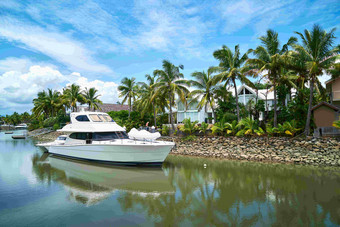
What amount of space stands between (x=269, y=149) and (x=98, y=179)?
12764 mm

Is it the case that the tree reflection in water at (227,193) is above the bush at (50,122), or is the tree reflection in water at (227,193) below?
below

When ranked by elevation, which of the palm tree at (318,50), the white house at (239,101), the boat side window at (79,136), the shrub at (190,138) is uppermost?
the palm tree at (318,50)

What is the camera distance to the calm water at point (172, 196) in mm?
7277

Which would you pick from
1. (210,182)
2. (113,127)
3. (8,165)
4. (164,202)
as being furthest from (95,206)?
(8,165)

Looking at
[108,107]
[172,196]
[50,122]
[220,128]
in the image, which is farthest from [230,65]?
[50,122]

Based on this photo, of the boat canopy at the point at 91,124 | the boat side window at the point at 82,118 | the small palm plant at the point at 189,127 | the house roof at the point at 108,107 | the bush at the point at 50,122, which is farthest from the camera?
the house roof at the point at 108,107

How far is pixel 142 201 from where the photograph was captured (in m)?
8.94

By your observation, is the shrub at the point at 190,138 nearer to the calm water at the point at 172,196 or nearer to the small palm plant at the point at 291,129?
the calm water at the point at 172,196

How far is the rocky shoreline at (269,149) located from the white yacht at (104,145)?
624cm

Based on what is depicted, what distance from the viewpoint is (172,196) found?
953 centimetres

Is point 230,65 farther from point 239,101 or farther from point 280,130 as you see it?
point 239,101

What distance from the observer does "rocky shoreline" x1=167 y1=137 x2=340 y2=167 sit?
1488cm

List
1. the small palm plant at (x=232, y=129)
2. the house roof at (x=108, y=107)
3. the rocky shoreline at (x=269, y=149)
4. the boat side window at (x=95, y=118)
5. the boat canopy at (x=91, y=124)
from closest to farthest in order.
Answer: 1. the rocky shoreline at (x=269, y=149)
2. the boat canopy at (x=91, y=124)
3. the boat side window at (x=95, y=118)
4. the small palm plant at (x=232, y=129)
5. the house roof at (x=108, y=107)

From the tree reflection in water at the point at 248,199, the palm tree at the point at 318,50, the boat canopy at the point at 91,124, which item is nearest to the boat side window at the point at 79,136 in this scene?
the boat canopy at the point at 91,124
